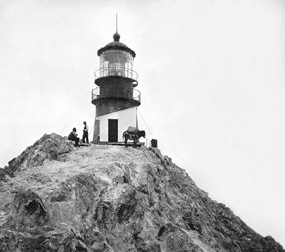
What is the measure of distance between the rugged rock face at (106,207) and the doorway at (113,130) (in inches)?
189

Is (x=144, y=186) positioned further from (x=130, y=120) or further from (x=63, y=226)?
(x=130, y=120)

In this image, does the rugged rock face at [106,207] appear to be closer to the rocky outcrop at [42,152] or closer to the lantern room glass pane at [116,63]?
the rocky outcrop at [42,152]

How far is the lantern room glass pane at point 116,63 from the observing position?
3988 cm

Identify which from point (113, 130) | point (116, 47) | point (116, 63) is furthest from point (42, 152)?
point (116, 47)

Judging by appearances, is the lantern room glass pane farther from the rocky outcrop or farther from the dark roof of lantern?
the rocky outcrop

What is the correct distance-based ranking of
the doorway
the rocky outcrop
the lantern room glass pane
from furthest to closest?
the lantern room glass pane → the doorway → the rocky outcrop

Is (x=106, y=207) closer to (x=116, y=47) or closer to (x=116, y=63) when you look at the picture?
(x=116, y=63)

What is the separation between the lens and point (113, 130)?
38531mm

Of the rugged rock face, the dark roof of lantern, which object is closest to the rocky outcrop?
the rugged rock face

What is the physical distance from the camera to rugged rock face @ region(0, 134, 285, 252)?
74.4 ft

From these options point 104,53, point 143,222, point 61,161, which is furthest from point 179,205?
point 104,53

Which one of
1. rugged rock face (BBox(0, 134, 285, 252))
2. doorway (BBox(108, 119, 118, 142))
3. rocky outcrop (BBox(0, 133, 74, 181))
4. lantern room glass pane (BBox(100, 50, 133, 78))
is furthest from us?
lantern room glass pane (BBox(100, 50, 133, 78))

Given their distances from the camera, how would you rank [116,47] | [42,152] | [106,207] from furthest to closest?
[116,47] → [42,152] → [106,207]

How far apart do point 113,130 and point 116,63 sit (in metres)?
6.38
